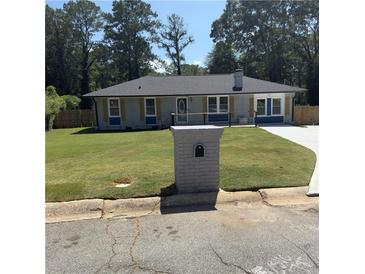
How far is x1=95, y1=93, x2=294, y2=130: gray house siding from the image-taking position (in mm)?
22922

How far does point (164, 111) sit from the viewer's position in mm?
23094

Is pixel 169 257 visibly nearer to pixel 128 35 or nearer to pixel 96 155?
pixel 96 155

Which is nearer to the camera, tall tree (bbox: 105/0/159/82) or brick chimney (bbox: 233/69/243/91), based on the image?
brick chimney (bbox: 233/69/243/91)

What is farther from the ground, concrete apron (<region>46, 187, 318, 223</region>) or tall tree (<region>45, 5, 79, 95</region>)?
tall tree (<region>45, 5, 79, 95</region>)

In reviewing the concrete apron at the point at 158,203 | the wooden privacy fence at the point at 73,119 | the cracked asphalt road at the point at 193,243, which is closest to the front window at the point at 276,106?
the wooden privacy fence at the point at 73,119

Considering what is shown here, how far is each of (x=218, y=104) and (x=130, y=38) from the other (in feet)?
95.9

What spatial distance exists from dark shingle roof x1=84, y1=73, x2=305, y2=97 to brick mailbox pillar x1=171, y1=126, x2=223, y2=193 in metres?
17.2

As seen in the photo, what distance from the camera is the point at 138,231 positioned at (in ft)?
14.0

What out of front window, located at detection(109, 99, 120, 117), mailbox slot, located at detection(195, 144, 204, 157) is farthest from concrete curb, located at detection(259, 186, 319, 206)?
front window, located at detection(109, 99, 120, 117)

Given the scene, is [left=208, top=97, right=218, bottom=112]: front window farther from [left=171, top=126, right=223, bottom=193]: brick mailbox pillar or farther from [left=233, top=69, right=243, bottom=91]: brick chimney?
[left=171, top=126, right=223, bottom=193]: brick mailbox pillar

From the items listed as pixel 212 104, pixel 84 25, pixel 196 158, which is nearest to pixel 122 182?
pixel 196 158

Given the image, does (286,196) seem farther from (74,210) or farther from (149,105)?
(149,105)

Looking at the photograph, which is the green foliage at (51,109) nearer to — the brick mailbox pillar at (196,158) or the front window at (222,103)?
the front window at (222,103)

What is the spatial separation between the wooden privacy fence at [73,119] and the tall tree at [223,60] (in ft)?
72.5
